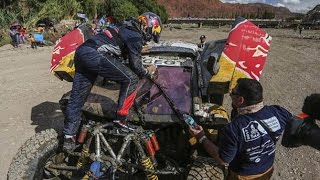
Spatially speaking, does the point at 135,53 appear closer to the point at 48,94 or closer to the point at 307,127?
the point at 307,127

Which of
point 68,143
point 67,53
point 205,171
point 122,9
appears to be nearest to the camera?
point 205,171

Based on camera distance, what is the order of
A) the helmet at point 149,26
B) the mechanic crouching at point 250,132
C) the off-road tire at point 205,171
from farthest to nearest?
the helmet at point 149,26
the off-road tire at point 205,171
the mechanic crouching at point 250,132

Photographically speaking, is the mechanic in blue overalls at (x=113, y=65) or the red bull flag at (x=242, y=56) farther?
the red bull flag at (x=242, y=56)

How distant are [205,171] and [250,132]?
3.35 ft

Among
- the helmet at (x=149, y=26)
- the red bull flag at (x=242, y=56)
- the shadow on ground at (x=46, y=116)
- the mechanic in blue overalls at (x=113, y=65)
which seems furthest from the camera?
the shadow on ground at (x=46, y=116)

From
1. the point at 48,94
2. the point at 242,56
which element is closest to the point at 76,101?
the point at 242,56

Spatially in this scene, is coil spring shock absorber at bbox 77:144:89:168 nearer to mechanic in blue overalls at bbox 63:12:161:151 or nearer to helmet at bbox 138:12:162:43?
mechanic in blue overalls at bbox 63:12:161:151

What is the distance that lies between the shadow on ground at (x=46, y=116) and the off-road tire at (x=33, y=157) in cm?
223

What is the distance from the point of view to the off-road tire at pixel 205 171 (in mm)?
4199

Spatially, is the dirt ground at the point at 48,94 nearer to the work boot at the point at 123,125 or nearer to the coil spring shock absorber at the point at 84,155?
the coil spring shock absorber at the point at 84,155

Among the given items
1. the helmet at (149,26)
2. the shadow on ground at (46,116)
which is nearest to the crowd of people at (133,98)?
the helmet at (149,26)

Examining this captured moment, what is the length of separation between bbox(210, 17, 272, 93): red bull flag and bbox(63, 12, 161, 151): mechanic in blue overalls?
0.95 meters

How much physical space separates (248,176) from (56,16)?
2695 cm

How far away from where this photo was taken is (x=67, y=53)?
5.73 metres
